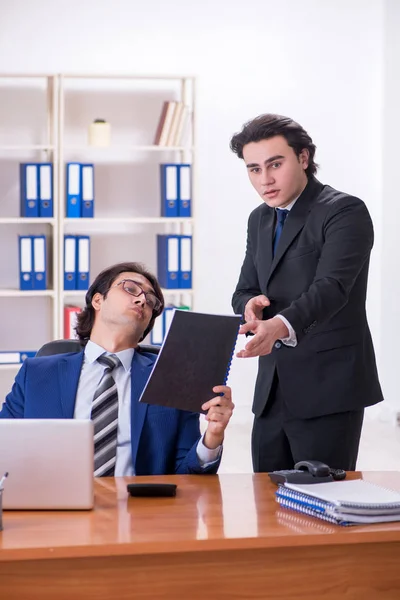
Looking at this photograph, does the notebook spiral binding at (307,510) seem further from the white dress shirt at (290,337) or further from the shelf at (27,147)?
the shelf at (27,147)

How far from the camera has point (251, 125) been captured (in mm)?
2424

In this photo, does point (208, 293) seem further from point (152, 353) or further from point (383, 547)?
point (383, 547)

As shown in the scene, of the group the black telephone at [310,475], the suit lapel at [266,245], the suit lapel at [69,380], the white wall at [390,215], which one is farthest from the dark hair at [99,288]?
the white wall at [390,215]

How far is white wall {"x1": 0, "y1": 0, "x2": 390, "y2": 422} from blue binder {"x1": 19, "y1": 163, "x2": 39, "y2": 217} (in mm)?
797

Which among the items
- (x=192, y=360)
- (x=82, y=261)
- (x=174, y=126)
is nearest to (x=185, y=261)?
(x=82, y=261)

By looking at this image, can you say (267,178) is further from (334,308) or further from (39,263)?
(39,263)

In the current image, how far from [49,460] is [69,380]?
22.5 inches

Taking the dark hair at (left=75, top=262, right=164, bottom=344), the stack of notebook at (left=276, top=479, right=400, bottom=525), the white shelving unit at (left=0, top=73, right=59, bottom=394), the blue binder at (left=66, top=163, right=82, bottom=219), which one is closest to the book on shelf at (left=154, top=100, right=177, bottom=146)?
the blue binder at (left=66, top=163, right=82, bottom=219)

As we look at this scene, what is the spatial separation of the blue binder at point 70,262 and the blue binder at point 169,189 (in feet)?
1.98

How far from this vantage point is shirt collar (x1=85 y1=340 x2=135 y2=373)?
2330 mm

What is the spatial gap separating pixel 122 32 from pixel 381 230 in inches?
87.0

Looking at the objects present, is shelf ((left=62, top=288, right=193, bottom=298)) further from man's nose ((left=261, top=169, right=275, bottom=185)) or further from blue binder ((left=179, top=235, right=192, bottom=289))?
man's nose ((left=261, top=169, right=275, bottom=185))

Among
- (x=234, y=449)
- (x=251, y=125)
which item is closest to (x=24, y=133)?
(x=234, y=449)

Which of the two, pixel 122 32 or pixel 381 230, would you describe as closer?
pixel 122 32
